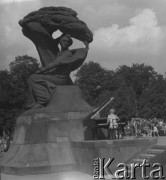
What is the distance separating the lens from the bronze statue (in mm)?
18656

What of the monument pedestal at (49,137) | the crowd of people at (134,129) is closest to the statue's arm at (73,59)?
the monument pedestal at (49,137)

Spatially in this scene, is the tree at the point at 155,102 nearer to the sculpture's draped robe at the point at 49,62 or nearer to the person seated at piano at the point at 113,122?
the sculpture's draped robe at the point at 49,62

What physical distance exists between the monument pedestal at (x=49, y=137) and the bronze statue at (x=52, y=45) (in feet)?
2.26

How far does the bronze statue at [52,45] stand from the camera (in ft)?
61.2

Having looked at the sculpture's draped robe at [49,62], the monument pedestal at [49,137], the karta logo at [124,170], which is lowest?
the karta logo at [124,170]

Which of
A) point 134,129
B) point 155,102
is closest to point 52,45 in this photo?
point 134,129

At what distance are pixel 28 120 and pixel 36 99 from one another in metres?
1.24

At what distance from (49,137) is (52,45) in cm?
481

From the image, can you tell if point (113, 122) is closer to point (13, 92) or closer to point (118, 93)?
point (13, 92)

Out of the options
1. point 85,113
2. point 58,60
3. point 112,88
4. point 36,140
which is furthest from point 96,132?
point 112,88

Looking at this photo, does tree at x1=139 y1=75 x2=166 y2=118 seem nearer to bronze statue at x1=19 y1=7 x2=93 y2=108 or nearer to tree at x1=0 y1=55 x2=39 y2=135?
tree at x1=0 y1=55 x2=39 y2=135

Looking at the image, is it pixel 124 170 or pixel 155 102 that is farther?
pixel 155 102

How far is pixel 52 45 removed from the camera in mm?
19859

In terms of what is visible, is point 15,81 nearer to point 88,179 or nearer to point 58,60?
point 58,60
